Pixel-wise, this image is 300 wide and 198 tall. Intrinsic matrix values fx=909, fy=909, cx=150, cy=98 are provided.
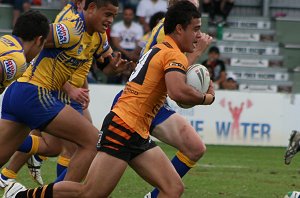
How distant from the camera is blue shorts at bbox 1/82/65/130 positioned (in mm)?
8531

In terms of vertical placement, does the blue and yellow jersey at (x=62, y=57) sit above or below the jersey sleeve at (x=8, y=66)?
below

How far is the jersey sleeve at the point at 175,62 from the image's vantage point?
743 centimetres

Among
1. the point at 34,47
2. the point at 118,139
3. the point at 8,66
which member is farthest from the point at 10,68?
the point at 118,139

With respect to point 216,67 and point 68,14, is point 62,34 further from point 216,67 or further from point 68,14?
point 216,67

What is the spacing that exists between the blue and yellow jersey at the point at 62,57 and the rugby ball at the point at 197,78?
4.31 feet

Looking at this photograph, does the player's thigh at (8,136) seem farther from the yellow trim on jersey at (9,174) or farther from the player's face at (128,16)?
the player's face at (128,16)

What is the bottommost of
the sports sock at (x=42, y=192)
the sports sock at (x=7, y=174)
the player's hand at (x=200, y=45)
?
the sports sock at (x=7, y=174)

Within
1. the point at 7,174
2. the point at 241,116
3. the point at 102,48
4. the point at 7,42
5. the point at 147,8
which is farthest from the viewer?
A: the point at 147,8

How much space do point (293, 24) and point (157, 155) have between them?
49.6 feet

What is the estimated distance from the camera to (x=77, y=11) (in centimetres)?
942

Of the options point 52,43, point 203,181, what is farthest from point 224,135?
point 52,43

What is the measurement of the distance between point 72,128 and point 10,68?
151 cm

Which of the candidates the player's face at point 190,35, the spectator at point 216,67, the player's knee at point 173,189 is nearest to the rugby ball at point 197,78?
the player's face at point 190,35

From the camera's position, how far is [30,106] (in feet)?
28.0
